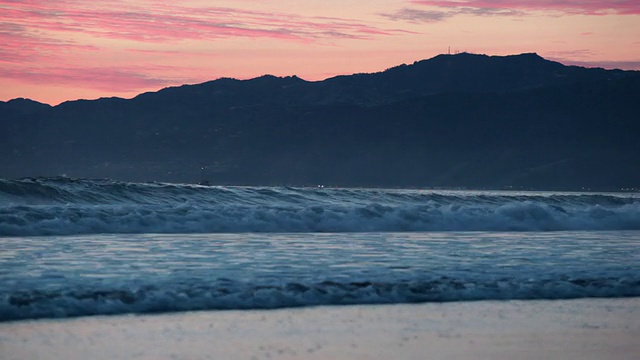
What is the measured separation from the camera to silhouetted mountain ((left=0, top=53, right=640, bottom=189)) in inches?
4929

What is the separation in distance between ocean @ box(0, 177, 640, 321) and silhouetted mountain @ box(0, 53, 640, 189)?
94400 millimetres

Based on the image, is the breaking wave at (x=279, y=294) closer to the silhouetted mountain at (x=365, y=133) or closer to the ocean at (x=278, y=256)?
the ocean at (x=278, y=256)

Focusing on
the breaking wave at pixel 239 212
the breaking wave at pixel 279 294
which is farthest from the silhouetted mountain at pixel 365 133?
the breaking wave at pixel 279 294

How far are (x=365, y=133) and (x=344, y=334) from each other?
471 feet

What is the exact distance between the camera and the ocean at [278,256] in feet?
30.8

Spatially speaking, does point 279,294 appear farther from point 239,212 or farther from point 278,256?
point 239,212

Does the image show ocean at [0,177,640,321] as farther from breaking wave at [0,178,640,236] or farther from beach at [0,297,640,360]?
beach at [0,297,640,360]

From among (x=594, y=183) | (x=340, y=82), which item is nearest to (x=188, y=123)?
(x=340, y=82)

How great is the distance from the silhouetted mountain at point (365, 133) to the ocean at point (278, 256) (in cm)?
9440

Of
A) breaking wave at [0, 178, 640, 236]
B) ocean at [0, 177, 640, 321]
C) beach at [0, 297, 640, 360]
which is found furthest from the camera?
breaking wave at [0, 178, 640, 236]

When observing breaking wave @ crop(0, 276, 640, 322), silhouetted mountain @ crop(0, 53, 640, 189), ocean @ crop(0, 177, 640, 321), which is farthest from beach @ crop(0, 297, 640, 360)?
silhouetted mountain @ crop(0, 53, 640, 189)

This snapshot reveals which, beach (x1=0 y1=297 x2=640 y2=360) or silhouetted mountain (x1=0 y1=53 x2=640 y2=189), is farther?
silhouetted mountain (x1=0 y1=53 x2=640 y2=189)

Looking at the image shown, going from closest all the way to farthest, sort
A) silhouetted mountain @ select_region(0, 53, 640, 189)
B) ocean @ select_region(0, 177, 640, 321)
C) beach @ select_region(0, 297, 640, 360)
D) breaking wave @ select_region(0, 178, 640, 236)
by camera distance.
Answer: beach @ select_region(0, 297, 640, 360) → ocean @ select_region(0, 177, 640, 321) → breaking wave @ select_region(0, 178, 640, 236) → silhouetted mountain @ select_region(0, 53, 640, 189)

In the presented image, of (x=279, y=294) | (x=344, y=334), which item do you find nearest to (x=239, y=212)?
(x=279, y=294)
